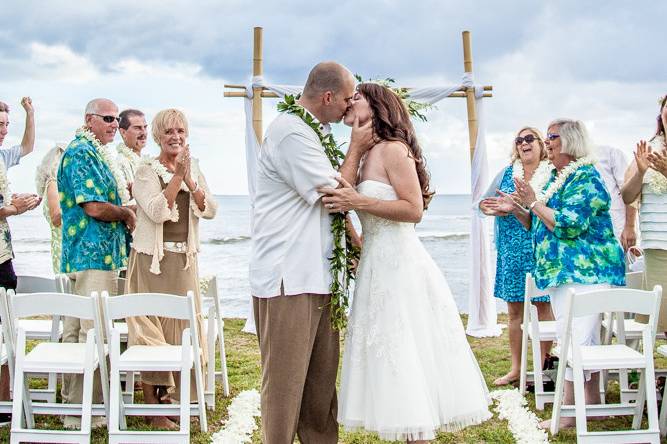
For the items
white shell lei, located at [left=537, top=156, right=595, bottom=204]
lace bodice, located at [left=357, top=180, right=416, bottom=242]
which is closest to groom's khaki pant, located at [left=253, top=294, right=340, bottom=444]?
lace bodice, located at [left=357, top=180, right=416, bottom=242]

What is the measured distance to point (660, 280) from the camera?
4.81 m

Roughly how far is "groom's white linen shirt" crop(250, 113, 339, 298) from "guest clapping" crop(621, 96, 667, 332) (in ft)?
7.85

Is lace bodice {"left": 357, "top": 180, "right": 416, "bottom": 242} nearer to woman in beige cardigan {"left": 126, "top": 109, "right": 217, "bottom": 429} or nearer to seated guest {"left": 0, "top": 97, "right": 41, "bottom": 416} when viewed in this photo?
woman in beige cardigan {"left": 126, "top": 109, "right": 217, "bottom": 429}

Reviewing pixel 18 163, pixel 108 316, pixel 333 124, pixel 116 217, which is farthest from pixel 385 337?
pixel 18 163

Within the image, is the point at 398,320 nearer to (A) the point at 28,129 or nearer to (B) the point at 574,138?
(B) the point at 574,138

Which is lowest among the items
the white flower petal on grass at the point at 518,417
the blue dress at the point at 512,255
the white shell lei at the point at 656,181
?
the white flower petal on grass at the point at 518,417

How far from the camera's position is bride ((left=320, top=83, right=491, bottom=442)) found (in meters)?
3.58

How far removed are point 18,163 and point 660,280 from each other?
16.1 ft

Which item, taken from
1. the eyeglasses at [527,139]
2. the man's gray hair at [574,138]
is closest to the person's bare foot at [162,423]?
the man's gray hair at [574,138]

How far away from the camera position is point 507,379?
6102mm

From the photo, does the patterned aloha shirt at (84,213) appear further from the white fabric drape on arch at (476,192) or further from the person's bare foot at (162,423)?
the white fabric drape on arch at (476,192)

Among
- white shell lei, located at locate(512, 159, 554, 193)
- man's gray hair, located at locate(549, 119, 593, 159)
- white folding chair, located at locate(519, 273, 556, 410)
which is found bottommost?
white folding chair, located at locate(519, 273, 556, 410)

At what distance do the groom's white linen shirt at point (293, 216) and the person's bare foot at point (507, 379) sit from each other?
120 inches

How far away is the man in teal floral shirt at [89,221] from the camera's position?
15.8 ft
